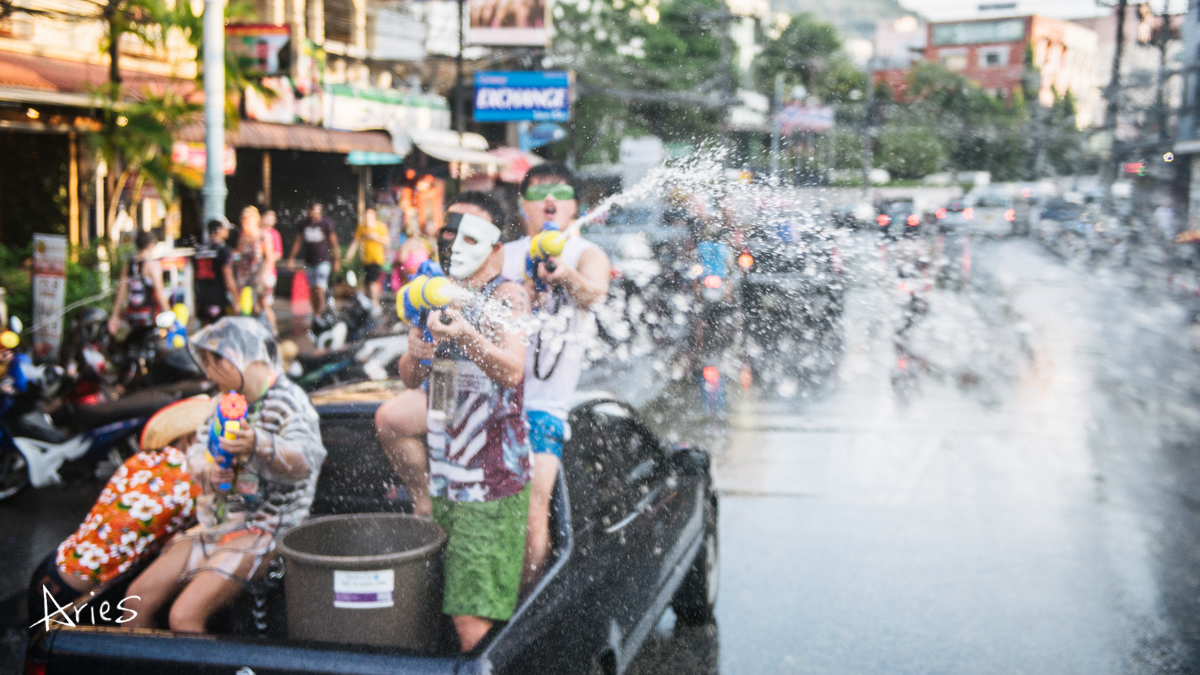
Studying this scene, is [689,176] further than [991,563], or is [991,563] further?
[689,176]

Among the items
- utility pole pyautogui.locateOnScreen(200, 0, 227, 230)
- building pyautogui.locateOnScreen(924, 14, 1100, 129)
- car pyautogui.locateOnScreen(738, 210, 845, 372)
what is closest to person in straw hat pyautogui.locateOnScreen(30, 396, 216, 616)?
Result: car pyautogui.locateOnScreen(738, 210, 845, 372)

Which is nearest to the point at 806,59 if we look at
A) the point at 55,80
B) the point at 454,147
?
the point at 454,147

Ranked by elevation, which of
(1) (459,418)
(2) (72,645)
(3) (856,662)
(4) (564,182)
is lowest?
(3) (856,662)

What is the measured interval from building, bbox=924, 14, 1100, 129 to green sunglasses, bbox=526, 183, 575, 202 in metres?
22.2

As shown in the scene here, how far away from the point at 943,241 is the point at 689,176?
23.3 metres

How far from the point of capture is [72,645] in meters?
2.50

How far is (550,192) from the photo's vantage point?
4059mm

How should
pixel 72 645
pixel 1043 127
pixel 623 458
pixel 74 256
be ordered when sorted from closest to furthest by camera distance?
pixel 72 645, pixel 623 458, pixel 74 256, pixel 1043 127

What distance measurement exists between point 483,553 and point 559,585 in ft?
0.85

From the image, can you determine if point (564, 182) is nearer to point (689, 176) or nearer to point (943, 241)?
point (689, 176)

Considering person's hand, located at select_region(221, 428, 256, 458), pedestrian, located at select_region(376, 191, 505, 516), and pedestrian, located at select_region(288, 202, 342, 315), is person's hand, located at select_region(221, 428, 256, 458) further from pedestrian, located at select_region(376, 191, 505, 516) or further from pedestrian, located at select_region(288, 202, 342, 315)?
pedestrian, located at select_region(288, 202, 342, 315)

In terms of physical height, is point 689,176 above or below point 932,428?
above

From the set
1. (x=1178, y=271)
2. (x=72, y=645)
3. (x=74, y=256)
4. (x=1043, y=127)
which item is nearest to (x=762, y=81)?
(x=1043, y=127)

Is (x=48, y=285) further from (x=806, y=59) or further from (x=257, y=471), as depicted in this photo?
(x=806, y=59)
